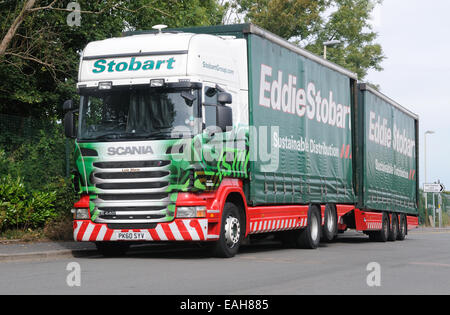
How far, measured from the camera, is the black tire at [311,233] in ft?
56.8

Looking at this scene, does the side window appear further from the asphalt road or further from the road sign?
Answer: the road sign

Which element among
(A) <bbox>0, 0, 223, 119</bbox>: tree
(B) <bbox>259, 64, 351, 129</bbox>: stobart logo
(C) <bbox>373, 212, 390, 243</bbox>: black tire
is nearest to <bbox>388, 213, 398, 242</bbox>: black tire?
(C) <bbox>373, 212, 390, 243</bbox>: black tire

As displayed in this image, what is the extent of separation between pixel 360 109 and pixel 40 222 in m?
9.09

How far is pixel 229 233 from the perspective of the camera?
45.0 feet

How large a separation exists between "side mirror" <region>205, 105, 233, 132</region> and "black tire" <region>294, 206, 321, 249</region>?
5055 mm

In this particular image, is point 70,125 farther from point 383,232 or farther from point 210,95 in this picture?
point 383,232

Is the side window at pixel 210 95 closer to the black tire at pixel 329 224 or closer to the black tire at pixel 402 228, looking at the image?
the black tire at pixel 329 224

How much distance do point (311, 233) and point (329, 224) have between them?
1222mm

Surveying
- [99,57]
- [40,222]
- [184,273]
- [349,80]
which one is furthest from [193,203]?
[349,80]

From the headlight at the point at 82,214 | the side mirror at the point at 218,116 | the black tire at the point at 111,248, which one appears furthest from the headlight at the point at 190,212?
the black tire at the point at 111,248

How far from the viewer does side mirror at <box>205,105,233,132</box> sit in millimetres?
12961
